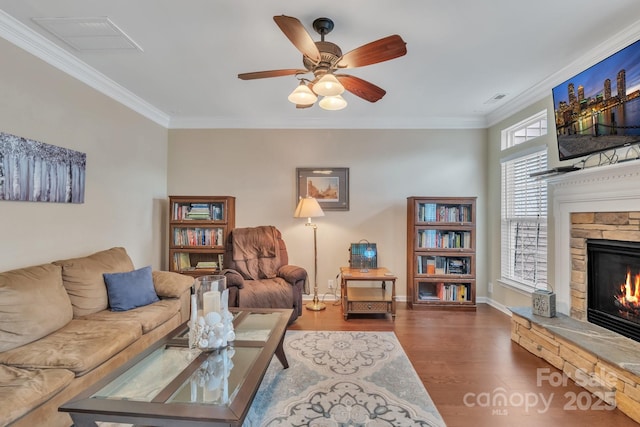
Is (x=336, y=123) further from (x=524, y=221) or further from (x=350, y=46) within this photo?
(x=524, y=221)

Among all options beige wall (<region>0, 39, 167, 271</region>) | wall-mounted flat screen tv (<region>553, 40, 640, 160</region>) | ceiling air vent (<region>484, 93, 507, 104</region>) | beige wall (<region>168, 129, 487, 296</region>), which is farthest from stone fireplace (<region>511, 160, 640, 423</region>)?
beige wall (<region>0, 39, 167, 271</region>)

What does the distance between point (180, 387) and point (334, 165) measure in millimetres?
3454

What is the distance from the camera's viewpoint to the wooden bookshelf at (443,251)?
159 inches

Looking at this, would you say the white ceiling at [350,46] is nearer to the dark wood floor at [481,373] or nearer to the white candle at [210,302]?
the white candle at [210,302]

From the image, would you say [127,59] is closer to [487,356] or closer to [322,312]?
[322,312]

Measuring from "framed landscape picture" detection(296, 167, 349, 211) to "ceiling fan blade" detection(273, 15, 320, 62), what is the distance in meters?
2.45

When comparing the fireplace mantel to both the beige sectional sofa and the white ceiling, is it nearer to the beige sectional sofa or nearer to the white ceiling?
the white ceiling

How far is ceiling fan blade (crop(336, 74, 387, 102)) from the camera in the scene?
2242 millimetres

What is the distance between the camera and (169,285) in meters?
2.99

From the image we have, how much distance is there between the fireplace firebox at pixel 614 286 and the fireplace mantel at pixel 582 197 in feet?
0.69

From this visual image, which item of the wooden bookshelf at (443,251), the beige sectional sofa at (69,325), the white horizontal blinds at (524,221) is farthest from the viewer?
the wooden bookshelf at (443,251)

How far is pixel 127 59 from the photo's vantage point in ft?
8.93

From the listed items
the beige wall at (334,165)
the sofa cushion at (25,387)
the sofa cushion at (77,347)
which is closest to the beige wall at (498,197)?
the beige wall at (334,165)

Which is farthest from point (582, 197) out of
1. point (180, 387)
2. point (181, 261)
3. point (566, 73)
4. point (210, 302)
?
point (181, 261)
